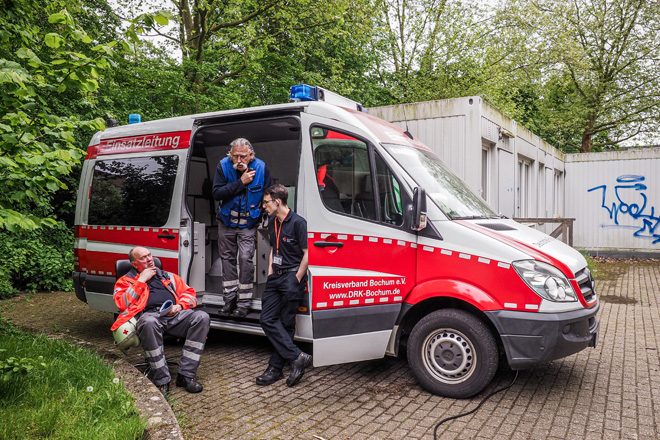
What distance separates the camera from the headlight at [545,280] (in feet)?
13.3

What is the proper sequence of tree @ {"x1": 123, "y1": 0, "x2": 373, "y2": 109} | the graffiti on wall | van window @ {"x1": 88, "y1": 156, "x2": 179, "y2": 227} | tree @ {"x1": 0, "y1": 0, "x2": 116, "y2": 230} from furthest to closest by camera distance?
the graffiti on wall < tree @ {"x1": 123, "y1": 0, "x2": 373, "y2": 109} < van window @ {"x1": 88, "y1": 156, "x2": 179, "y2": 227} < tree @ {"x1": 0, "y1": 0, "x2": 116, "y2": 230}

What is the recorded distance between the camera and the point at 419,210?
4.28m

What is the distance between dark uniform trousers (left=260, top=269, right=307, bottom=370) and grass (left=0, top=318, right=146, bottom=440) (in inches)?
52.3

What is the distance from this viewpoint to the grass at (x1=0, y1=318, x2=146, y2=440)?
3244 mm

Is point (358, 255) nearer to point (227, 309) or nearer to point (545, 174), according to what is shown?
point (227, 309)

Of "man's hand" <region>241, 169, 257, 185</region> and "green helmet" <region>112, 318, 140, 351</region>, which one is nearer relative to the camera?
"green helmet" <region>112, 318, 140, 351</region>

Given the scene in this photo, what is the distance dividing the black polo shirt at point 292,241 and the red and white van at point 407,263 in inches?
4.2

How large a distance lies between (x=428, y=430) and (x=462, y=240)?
151 cm

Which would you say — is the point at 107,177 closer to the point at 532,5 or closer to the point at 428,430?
the point at 428,430

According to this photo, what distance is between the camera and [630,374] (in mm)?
5035

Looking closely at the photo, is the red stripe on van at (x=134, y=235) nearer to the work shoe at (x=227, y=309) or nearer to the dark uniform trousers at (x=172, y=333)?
the work shoe at (x=227, y=309)

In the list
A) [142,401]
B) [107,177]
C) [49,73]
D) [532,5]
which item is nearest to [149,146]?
[107,177]

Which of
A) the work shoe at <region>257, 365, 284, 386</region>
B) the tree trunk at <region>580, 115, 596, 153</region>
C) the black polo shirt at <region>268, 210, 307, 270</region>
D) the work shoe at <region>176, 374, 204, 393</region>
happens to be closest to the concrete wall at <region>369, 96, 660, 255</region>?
the black polo shirt at <region>268, 210, 307, 270</region>

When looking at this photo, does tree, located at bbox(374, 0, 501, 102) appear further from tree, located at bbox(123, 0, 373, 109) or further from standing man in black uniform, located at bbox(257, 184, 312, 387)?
standing man in black uniform, located at bbox(257, 184, 312, 387)
